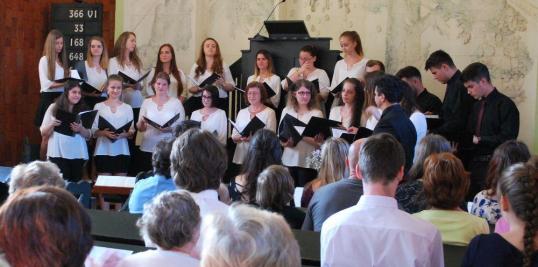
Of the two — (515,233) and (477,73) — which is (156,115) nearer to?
(477,73)

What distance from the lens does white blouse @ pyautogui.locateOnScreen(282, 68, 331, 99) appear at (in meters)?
8.02

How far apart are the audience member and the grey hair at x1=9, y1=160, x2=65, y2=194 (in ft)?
4.68

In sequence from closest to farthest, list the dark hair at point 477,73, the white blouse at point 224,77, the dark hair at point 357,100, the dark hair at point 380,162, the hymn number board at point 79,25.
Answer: the dark hair at point 380,162 → the dark hair at point 477,73 → the dark hair at point 357,100 → the white blouse at point 224,77 → the hymn number board at point 79,25

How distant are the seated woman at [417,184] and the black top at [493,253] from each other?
46.2 inches

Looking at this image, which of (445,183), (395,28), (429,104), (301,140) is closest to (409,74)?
(429,104)

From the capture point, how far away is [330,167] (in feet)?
16.3

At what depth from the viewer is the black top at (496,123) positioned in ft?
21.8

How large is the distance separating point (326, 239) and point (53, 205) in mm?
1223

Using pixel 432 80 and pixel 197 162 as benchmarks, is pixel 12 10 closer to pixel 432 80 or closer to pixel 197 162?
pixel 432 80

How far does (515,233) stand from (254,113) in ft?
18.3

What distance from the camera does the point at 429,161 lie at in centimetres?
342

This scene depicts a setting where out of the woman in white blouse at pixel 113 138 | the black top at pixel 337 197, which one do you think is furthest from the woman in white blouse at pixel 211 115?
the black top at pixel 337 197

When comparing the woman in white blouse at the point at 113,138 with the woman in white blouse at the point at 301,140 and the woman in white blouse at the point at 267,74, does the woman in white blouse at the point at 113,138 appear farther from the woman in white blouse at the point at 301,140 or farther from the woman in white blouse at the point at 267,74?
the woman in white blouse at the point at 301,140

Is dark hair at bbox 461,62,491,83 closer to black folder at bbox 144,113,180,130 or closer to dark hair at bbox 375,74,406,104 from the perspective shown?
dark hair at bbox 375,74,406,104
